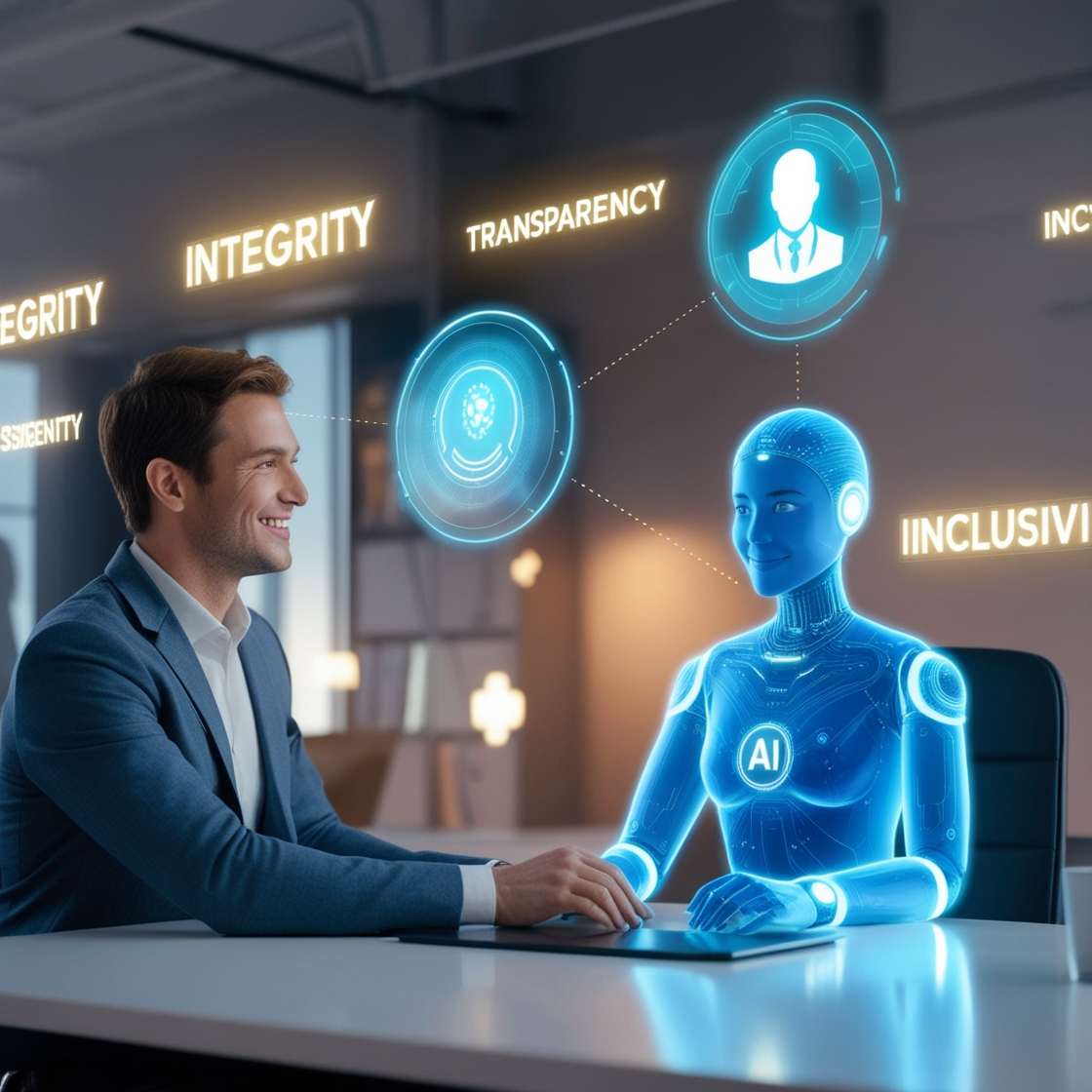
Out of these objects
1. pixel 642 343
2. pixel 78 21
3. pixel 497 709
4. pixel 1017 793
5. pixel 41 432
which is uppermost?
pixel 78 21

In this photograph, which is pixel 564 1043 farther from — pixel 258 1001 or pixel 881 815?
pixel 881 815

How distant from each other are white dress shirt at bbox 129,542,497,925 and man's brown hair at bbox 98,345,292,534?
0.42ft

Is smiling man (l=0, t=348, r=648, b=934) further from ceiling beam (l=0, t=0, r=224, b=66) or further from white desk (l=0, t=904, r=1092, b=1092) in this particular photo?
ceiling beam (l=0, t=0, r=224, b=66)

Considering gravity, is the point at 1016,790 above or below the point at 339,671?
below

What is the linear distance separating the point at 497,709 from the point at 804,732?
120 cm

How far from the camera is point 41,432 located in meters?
4.68

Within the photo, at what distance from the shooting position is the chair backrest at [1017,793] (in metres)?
2.30

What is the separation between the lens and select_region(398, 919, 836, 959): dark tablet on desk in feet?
4.78

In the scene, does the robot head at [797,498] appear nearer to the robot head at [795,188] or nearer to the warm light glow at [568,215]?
the robot head at [795,188]

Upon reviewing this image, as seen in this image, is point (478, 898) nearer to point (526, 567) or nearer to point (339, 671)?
point (526, 567)

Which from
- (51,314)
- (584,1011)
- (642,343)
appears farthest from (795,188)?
(51,314)

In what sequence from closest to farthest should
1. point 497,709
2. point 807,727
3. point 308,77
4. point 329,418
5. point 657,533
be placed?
point 807,727 < point 657,533 < point 497,709 < point 329,418 < point 308,77

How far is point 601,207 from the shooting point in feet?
11.1

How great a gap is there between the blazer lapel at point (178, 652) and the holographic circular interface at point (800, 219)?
1.51 m
